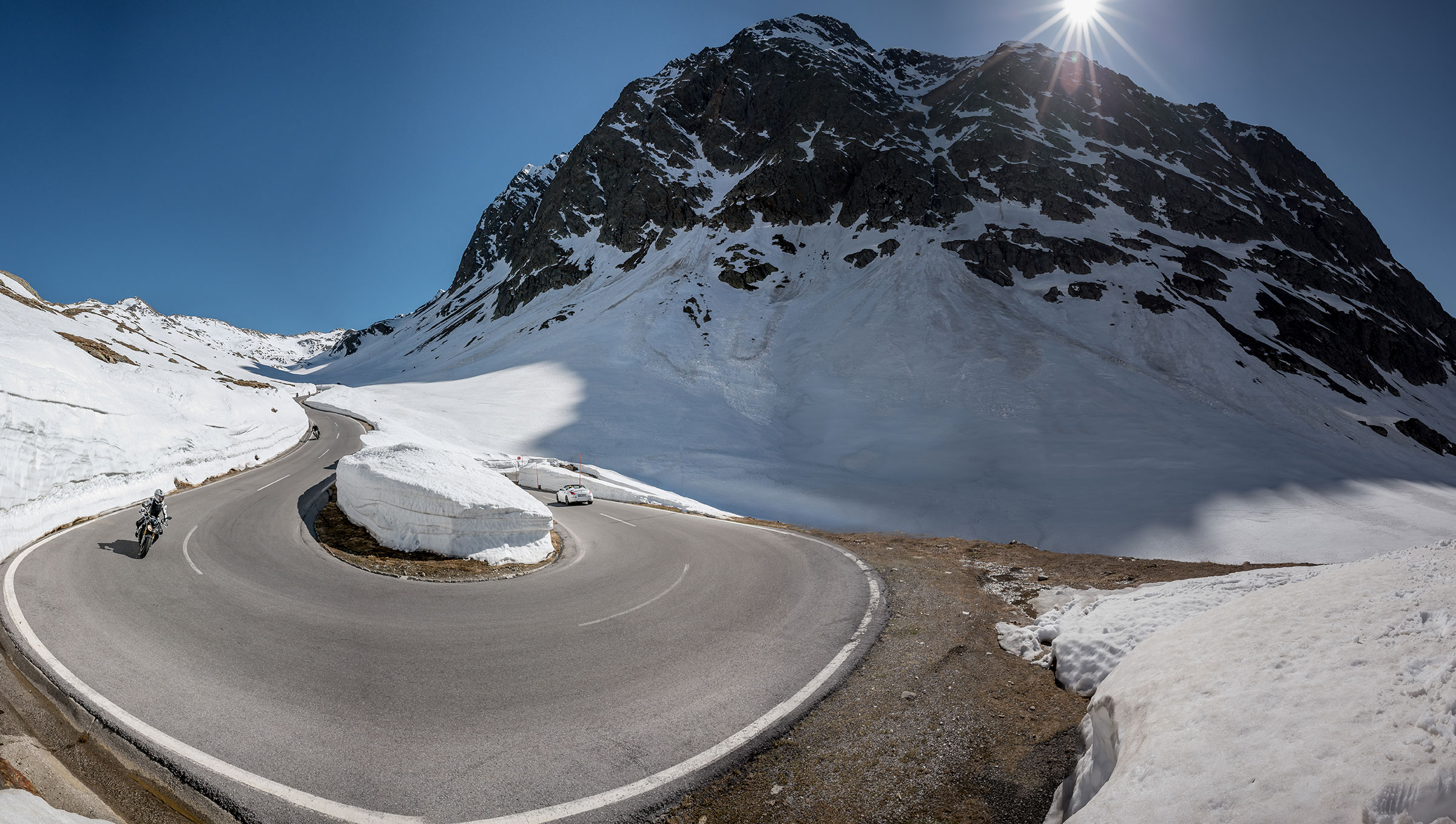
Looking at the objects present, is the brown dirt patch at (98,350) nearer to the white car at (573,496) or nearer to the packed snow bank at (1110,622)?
the white car at (573,496)

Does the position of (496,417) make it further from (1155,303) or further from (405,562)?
(1155,303)

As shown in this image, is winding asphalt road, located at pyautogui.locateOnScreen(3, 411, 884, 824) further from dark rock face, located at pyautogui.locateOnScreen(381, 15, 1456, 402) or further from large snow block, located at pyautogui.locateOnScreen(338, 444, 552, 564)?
dark rock face, located at pyautogui.locateOnScreen(381, 15, 1456, 402)

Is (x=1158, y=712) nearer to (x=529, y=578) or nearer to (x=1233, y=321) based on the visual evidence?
(x=529, y=578)

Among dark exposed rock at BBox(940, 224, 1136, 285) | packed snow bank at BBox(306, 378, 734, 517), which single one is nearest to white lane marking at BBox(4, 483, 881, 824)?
packed snow bank at BBox(306, 378, 734, 517)

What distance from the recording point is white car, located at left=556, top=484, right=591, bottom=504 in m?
20.5

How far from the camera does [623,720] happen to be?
497 cm

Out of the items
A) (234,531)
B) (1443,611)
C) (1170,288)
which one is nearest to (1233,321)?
(1170,288)

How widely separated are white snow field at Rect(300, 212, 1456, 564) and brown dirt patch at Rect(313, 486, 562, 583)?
1679cm

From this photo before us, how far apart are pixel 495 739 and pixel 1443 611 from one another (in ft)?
23.4

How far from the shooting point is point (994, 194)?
240ft

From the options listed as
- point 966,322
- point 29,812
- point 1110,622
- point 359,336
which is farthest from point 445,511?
point 359,336

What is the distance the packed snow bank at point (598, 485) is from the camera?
22438 mm

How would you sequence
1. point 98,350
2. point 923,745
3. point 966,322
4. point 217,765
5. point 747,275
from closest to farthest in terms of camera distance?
point 217,765 < point 923,745 < point 98,350 < point 966,322 < point 747,275

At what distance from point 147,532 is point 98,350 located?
1972cm
